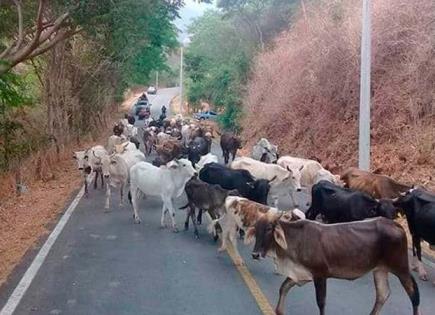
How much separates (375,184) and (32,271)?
6.48m

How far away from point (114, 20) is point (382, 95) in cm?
1049

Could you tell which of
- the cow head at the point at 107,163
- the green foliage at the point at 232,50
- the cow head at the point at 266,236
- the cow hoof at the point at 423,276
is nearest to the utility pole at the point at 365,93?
the cow head at the point at 107,163

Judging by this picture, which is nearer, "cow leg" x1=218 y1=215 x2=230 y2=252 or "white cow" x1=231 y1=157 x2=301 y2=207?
"cow leg" x1=218 y1=215 x2=230 y2=252

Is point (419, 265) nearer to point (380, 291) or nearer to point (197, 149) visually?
point (380, 291)

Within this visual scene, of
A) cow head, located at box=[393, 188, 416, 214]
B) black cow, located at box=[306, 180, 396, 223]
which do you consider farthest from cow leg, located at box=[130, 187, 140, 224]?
cow head, located at box=[393, 188, 416, 214]

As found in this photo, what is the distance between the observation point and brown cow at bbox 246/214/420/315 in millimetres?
6737

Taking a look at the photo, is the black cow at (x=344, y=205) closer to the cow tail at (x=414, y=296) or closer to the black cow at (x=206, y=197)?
the black cow at (x=206, y=197)

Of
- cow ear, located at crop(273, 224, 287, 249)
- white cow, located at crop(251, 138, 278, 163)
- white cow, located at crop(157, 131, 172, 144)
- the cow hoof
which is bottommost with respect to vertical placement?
the cow hoof

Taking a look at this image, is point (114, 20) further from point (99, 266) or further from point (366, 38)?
point (366, 38)

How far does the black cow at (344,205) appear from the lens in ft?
31.3

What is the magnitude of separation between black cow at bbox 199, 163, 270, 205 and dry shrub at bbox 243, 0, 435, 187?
5393 millimetres

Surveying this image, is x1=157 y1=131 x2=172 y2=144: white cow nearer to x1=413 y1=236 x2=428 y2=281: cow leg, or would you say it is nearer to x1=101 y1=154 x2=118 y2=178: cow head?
x1=101 y1=154 x2=118 y2=178: cow head

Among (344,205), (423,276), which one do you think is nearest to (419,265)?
(423,276)

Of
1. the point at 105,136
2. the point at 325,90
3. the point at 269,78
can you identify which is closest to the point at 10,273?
the point at 325,90
